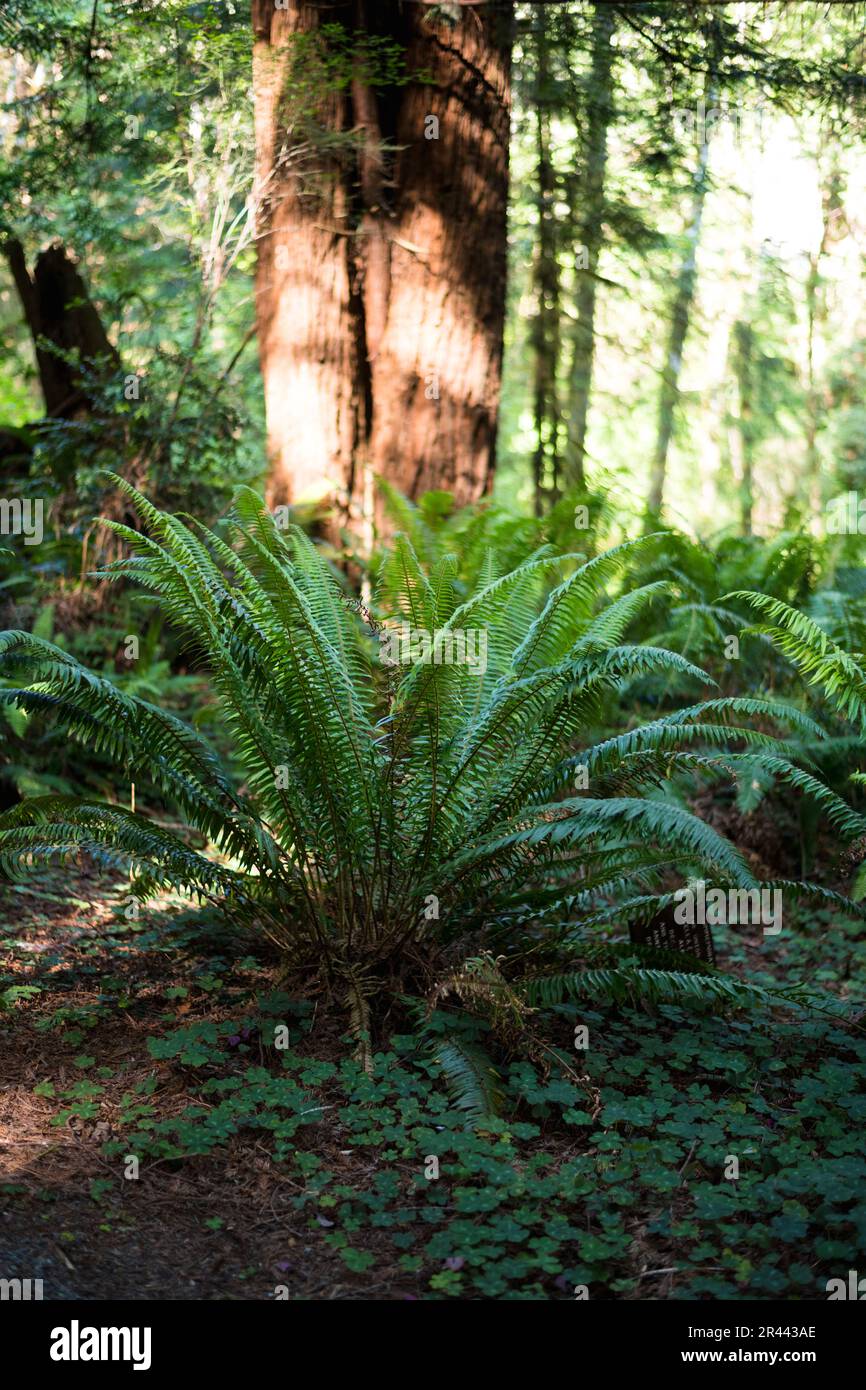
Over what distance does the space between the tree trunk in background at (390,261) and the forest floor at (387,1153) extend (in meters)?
3.17

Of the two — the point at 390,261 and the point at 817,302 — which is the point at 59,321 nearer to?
the point at 390,261

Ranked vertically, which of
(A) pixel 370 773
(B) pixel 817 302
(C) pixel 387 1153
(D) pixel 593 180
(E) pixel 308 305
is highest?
(B) pixel 817 302

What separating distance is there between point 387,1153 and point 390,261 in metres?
4.60

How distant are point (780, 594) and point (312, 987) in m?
3.81

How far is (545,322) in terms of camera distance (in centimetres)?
780

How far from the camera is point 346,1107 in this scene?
2754 millimetres

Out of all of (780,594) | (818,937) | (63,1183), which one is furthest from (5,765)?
(780,594)

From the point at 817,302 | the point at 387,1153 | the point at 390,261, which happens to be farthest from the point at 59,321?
the point at 817,302

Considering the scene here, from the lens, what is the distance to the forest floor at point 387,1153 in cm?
221

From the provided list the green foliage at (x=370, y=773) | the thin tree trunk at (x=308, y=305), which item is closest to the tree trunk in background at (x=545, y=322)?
the thin tree trunk at (x=308, y=305)

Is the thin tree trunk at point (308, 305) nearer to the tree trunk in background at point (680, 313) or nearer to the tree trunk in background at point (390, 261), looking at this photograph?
the tree trunk in background at point (390, 261)

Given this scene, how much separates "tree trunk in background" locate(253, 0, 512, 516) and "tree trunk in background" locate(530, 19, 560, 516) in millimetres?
1649

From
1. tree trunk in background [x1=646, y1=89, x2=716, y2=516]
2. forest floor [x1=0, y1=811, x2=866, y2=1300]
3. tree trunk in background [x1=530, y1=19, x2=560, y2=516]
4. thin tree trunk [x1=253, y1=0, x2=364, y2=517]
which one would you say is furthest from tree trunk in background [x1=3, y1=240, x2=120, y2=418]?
forest floor [x1=0, y1=811, x2=866, y2=1300]

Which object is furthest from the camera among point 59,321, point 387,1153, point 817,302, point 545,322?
point 817,302
